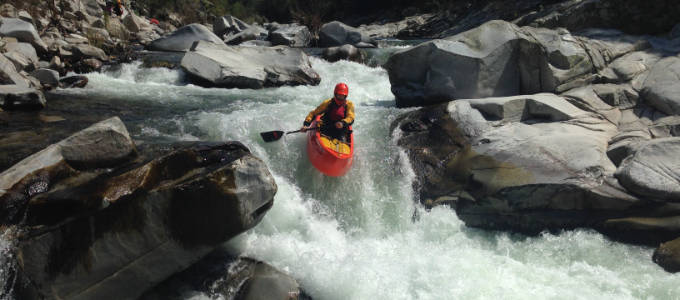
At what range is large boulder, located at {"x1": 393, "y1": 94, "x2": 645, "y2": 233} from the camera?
5.41 metres

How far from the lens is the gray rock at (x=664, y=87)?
612cm

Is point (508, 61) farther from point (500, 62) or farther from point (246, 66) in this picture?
point (246, 66)

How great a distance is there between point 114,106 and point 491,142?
6707 mm

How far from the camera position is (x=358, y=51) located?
45.8 feet

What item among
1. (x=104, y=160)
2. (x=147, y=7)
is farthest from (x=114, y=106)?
(x=147, y=7)

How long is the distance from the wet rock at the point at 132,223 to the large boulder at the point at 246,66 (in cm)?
715

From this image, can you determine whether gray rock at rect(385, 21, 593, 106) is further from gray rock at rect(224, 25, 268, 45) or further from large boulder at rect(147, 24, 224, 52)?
gray rock at rect(224, 25, 268, 45)

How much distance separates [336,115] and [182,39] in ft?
33.7

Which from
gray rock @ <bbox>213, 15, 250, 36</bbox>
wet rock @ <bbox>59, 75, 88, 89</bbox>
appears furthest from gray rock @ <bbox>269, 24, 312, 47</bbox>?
wet rock @ <bbox>59, 75, 88, 89</bbox>

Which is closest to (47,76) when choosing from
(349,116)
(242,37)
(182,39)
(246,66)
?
(246,66)

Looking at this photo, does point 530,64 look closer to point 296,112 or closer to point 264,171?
point 296,112

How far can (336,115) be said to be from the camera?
6.82 metres

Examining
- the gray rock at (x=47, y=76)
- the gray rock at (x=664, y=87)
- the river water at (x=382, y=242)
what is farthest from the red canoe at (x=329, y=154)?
the gray rock at (x=47, y=76)

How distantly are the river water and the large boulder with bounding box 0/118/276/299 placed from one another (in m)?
0.70
